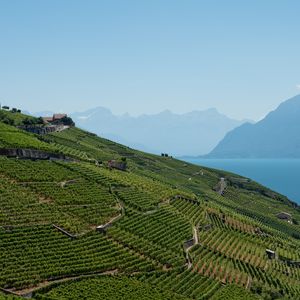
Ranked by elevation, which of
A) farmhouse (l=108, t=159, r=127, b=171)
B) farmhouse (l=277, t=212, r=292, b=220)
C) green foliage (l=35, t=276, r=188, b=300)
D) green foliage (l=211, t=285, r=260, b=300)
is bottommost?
green foliage (l=211, t=285, r=260, b=300)

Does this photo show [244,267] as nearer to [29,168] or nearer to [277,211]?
[29,168]

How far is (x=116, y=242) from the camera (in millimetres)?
65000

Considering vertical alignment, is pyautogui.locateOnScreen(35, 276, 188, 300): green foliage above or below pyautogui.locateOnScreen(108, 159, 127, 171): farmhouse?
below

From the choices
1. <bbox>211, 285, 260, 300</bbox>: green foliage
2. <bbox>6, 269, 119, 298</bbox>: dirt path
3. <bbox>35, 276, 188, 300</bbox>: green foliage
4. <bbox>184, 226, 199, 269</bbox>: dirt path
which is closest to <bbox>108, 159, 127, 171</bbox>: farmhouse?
<bbox>184, 226, 199, 269</bbox>: dirt path

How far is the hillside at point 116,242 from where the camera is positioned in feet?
176

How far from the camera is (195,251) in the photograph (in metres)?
74.6

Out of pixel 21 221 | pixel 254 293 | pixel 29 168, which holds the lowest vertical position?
pixel 254 293

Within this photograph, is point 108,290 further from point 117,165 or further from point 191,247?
point 117,165

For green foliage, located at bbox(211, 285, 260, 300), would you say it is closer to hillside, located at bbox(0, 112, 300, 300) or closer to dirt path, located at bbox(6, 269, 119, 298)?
hillside, located at bbox(0, 112, 300, 300)

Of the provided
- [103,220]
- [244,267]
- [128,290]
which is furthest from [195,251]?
[128,290]

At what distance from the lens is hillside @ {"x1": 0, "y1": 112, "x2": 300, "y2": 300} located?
176ft

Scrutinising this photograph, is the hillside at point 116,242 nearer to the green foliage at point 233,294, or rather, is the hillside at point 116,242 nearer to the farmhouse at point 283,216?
the green foliage at point 233,294

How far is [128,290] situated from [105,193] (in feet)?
98.2

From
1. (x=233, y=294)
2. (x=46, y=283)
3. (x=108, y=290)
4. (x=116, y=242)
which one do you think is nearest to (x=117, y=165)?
(x=116, y=242)
